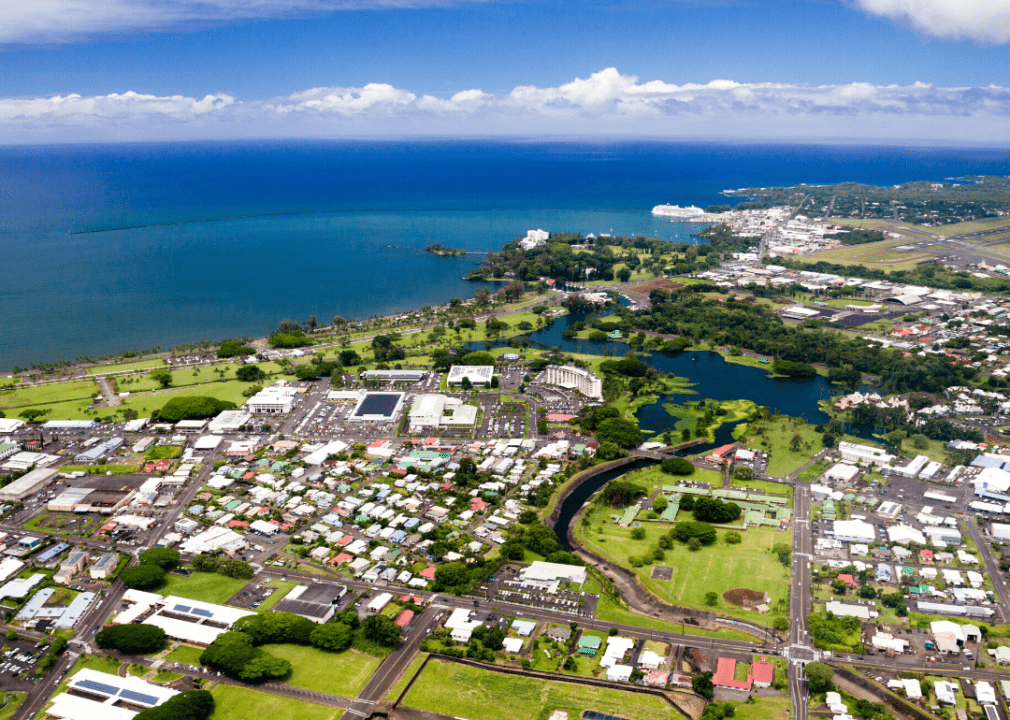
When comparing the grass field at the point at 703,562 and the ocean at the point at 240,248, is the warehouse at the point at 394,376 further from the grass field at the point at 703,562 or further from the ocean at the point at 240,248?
the grass field at the point at 703,562

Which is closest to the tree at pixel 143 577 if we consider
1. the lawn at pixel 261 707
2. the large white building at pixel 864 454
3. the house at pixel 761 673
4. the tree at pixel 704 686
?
the lawn at pixel 261 707

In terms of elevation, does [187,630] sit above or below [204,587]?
above

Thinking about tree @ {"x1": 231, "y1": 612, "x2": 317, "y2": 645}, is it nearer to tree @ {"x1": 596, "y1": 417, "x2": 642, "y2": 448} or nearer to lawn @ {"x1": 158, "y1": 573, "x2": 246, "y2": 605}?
lawn @ {"x1": 158, "y1": 573, "x2": 246, "y2": 605}

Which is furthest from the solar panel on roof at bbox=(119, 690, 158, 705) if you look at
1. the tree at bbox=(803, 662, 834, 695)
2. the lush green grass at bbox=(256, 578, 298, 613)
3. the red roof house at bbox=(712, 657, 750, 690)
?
the tree at bbox=(803, 662, 834, 695)

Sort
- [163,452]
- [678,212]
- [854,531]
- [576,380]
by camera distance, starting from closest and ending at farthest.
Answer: [854,531], [163,452], [576,380], [678,212]

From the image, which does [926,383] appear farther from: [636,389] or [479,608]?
[479,608]

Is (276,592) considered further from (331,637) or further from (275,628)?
(331,637)

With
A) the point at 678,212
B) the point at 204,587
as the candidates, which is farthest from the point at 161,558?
the point at 678,212
